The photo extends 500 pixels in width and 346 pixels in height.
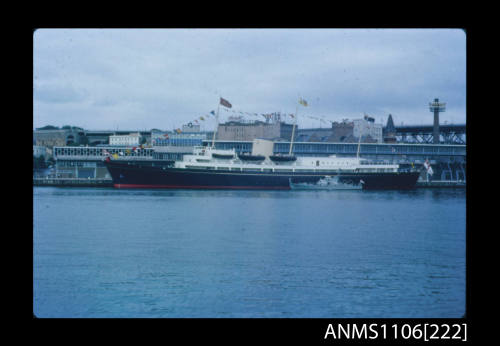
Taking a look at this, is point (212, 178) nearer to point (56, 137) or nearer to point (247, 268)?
point (56, 137)

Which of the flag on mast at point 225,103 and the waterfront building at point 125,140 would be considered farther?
the waterfront building at point 125,140

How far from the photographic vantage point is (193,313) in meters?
7.11

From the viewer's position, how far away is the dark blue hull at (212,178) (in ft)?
126

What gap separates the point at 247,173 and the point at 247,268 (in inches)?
1187

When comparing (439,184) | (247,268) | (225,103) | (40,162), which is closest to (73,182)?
(40,162)

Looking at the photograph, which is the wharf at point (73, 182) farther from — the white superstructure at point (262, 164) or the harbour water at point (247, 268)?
the harbour water at point (247, 268)

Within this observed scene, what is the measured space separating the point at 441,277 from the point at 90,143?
56329 mm

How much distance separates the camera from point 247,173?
3991cm

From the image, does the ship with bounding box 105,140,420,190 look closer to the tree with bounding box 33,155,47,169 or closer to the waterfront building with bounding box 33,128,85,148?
the tree with bounding box 33,155,47,169

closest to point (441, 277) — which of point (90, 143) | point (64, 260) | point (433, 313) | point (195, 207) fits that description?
point (433, 313)

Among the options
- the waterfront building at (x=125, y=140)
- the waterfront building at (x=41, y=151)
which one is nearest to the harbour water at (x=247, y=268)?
the waterfront building at (x=125, y=140)

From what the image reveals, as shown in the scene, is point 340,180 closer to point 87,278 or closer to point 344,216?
point 344,216

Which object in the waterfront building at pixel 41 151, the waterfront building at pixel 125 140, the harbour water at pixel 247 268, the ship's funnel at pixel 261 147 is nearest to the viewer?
the harbour water at pixel 247 268

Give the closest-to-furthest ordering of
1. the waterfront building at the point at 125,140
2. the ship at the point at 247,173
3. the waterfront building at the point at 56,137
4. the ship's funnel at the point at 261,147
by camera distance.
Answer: the ship at the point at 247,173
the ship's funnel at the point at 261,147
the waterfront building at the point at 125,140
the waterfront building at the point at 56,137
